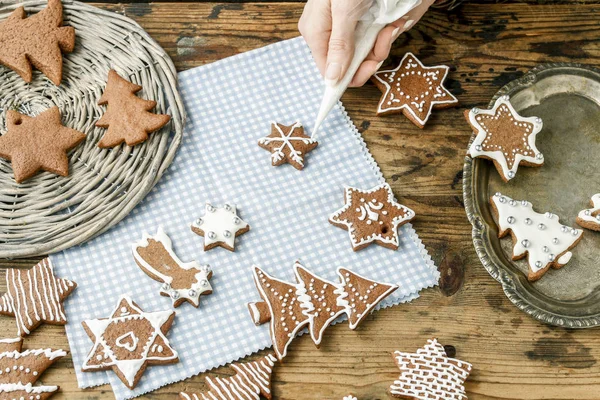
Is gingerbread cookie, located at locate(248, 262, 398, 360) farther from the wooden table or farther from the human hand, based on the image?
the human hand

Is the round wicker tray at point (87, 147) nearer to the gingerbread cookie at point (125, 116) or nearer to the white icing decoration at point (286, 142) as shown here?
the gingerbread cookie at point (125, 116)

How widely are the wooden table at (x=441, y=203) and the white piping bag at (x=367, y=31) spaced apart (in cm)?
22

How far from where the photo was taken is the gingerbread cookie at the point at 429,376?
1706 millimetres

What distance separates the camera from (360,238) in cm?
184

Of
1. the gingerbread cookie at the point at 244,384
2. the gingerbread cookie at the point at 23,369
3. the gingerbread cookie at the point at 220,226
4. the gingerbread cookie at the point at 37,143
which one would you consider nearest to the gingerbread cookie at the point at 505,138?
the gingerbread cookie at the point at 220,226

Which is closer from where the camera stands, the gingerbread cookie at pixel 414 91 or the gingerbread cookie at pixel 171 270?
the gingerbread cookie at pixel 171 270

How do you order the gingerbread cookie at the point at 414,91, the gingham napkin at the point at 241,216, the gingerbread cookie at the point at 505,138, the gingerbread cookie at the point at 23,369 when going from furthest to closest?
the gingerbread cookie at the point at 414,91 → the gingerbread cookie at the point at 505,138 → the gingham napkin at the point at 241,216 → the gingerbread cookie at the point at 23,369

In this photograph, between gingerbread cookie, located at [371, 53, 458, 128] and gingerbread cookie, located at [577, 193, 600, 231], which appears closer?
gingerbread cookie, located at [577, 193, 600, 231]

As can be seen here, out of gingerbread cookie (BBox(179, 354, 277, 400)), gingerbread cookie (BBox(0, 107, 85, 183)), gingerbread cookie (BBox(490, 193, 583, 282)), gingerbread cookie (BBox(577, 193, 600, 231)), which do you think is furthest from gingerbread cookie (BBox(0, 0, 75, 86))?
gingerbread cookie (BBox(577, 193, 600, 231))

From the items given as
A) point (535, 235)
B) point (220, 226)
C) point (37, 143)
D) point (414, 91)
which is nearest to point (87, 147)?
point (37, 143)

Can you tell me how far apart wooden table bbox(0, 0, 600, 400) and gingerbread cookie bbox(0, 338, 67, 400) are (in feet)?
0.11

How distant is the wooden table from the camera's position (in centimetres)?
176

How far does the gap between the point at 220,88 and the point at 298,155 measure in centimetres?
36

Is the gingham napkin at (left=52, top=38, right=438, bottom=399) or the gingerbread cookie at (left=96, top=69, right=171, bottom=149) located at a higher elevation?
the gingerbread cookie at (left=96, top=69, right=171, bottom=149)
